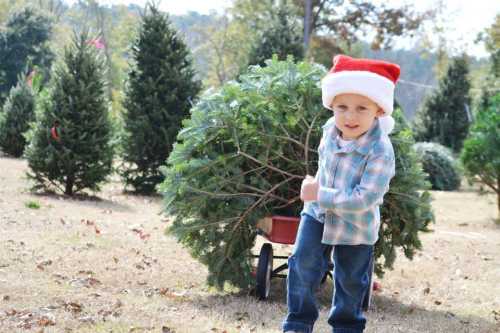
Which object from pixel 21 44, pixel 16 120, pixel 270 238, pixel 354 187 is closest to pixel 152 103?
pixel 16 120

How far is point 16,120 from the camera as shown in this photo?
Result: 60.3 ft

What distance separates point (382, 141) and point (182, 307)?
2136 millimetres

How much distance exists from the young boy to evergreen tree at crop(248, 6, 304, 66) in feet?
41.8

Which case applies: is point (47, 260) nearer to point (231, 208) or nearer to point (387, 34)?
point (231, 208)

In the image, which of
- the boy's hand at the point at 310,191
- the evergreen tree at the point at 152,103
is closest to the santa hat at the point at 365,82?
the boy's hand at the point at 310,191

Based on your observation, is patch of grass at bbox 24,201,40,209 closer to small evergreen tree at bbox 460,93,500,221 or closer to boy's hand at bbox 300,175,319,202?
boy's hand at bbox 300,175,319,202

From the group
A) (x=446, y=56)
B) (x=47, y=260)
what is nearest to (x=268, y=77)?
(x=47, y=260)

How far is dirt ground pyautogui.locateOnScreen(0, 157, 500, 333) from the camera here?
4.51 metres

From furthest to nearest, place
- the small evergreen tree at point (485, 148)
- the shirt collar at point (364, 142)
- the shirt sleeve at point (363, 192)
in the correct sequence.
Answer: the small evergreen tree at point (485, 148) < the shirt collar at point (364, 142) < the shirt sleeve at point (363, 192)

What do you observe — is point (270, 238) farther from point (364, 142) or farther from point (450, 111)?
point (450, 111)

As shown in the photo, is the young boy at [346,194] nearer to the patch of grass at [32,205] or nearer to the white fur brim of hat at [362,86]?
the white fur brim of hat at [362,86]

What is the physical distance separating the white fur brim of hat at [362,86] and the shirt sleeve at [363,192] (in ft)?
1.03

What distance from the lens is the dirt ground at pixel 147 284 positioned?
14.8 feet

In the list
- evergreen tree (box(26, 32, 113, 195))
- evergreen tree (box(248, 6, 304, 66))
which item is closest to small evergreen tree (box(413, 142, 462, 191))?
evergreen tree (box(248, 6, 304, 66))
